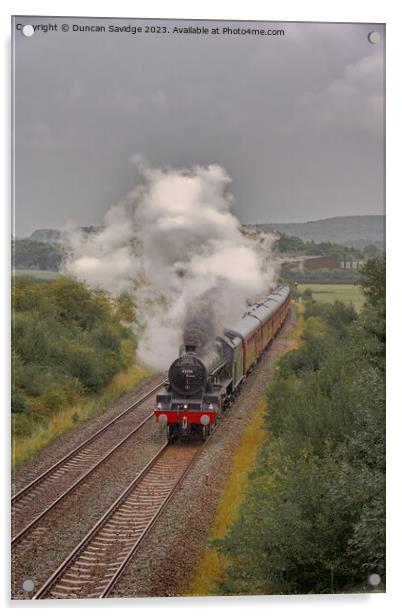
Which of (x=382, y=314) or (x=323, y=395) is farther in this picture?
(x=323, y=395)

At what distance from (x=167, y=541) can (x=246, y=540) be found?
144 centimetres

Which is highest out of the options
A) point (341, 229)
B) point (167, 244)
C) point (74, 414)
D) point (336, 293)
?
point (341, 229)

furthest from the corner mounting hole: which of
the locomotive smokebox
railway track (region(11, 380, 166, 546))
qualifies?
the locomotive smokebox

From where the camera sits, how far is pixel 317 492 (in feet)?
27.5

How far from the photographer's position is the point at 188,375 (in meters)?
13.8

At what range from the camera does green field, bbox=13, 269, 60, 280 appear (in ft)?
30.1

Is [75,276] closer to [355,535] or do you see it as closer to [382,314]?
[382,314]

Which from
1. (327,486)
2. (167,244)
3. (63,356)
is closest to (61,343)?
(63,356)

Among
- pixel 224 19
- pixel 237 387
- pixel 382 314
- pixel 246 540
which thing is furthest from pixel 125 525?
pixel 224 19

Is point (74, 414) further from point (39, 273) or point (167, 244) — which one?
point (167, 244)

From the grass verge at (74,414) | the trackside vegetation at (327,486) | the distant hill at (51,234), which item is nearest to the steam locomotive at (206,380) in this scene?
the grass verge at (74,414)

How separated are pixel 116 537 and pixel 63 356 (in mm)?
3749

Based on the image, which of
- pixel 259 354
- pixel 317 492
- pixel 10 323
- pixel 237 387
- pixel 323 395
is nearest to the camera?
pixel 317 492

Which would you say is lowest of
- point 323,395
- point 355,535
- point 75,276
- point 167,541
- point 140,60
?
point 167,541
